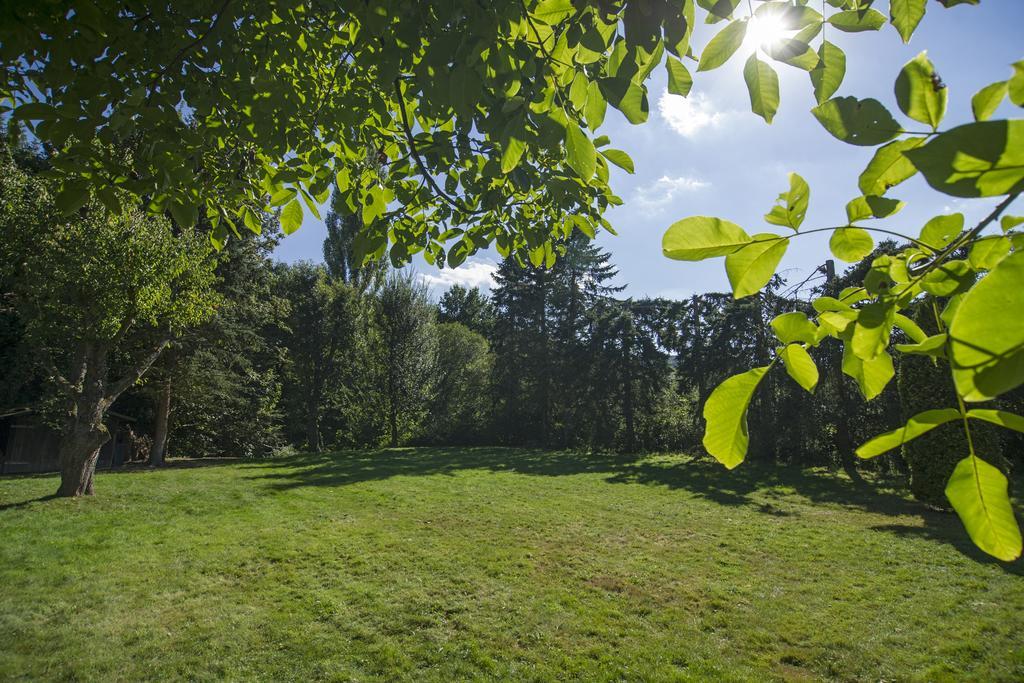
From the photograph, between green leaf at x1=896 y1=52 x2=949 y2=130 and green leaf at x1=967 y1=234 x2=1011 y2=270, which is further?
green leaf at x1=967 y1=234 x2=1011 y2=270

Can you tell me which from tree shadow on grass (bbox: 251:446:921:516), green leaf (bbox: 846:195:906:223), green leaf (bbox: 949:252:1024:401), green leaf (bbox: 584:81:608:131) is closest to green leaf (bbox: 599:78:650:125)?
green leaf (bbox: 584:81:608:131)

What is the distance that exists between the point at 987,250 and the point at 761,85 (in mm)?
535

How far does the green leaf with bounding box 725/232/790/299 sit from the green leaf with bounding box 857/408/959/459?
0.25 meters

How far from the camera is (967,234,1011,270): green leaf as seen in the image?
0.69m

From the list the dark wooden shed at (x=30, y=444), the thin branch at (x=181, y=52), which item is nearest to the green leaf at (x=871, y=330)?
the thin branch at (x=181, y=52)

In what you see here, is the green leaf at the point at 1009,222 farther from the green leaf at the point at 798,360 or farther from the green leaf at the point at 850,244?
the green leaf at the point at 798,360

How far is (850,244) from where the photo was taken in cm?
83

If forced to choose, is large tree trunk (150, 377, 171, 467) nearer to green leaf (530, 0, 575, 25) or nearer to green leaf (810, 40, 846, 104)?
green leaf (530, 0, 575, 25)

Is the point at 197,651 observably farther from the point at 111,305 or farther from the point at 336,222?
the point at 336,222

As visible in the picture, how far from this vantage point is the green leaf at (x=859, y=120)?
57 cm

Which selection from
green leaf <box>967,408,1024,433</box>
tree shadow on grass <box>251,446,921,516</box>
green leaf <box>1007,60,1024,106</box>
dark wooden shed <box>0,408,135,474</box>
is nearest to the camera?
green leaf <box>1007,60,1024,106</box>

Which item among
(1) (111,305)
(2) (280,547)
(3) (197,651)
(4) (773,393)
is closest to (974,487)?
(3) (197,651)

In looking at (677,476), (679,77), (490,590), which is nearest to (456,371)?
(677,476)

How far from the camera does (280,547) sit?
752cm
